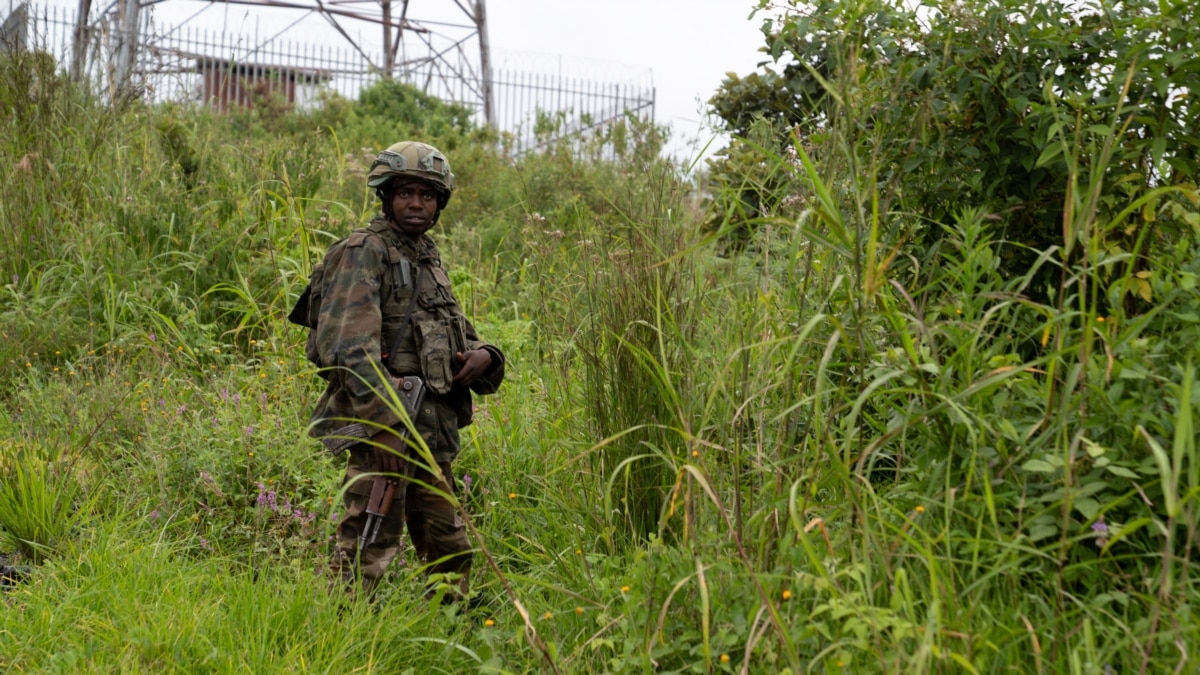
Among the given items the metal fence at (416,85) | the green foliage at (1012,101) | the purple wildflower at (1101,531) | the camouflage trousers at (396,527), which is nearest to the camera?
the purple wildflower at (1101,531)

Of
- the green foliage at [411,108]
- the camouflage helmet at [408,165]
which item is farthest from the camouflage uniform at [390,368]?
the green foliage at [411,108]

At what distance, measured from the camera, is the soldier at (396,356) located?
12.1ft

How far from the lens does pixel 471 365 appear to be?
13.0ft

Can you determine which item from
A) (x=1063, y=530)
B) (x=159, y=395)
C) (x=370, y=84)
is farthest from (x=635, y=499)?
(x=370, y=84)

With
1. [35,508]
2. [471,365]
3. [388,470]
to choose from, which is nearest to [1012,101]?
[471,365]

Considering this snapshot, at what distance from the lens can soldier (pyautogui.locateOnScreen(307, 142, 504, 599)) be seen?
370 centimetres

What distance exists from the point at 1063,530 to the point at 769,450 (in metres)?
1.12

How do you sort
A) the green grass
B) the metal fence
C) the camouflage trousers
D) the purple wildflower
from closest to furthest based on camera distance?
the purple wildflower < the green grass < the camouflage trousers < the metal fence

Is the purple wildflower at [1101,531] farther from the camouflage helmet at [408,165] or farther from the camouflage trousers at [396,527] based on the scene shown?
the camouflage helmet at [408,165]

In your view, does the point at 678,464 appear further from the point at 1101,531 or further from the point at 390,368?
the point at 1101,531

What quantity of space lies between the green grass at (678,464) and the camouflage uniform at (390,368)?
0.79ft

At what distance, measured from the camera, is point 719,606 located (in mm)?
2838

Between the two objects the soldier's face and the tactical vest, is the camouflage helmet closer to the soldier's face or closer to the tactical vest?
the soldier's face

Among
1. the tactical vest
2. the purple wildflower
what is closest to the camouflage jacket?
the tactical vest
